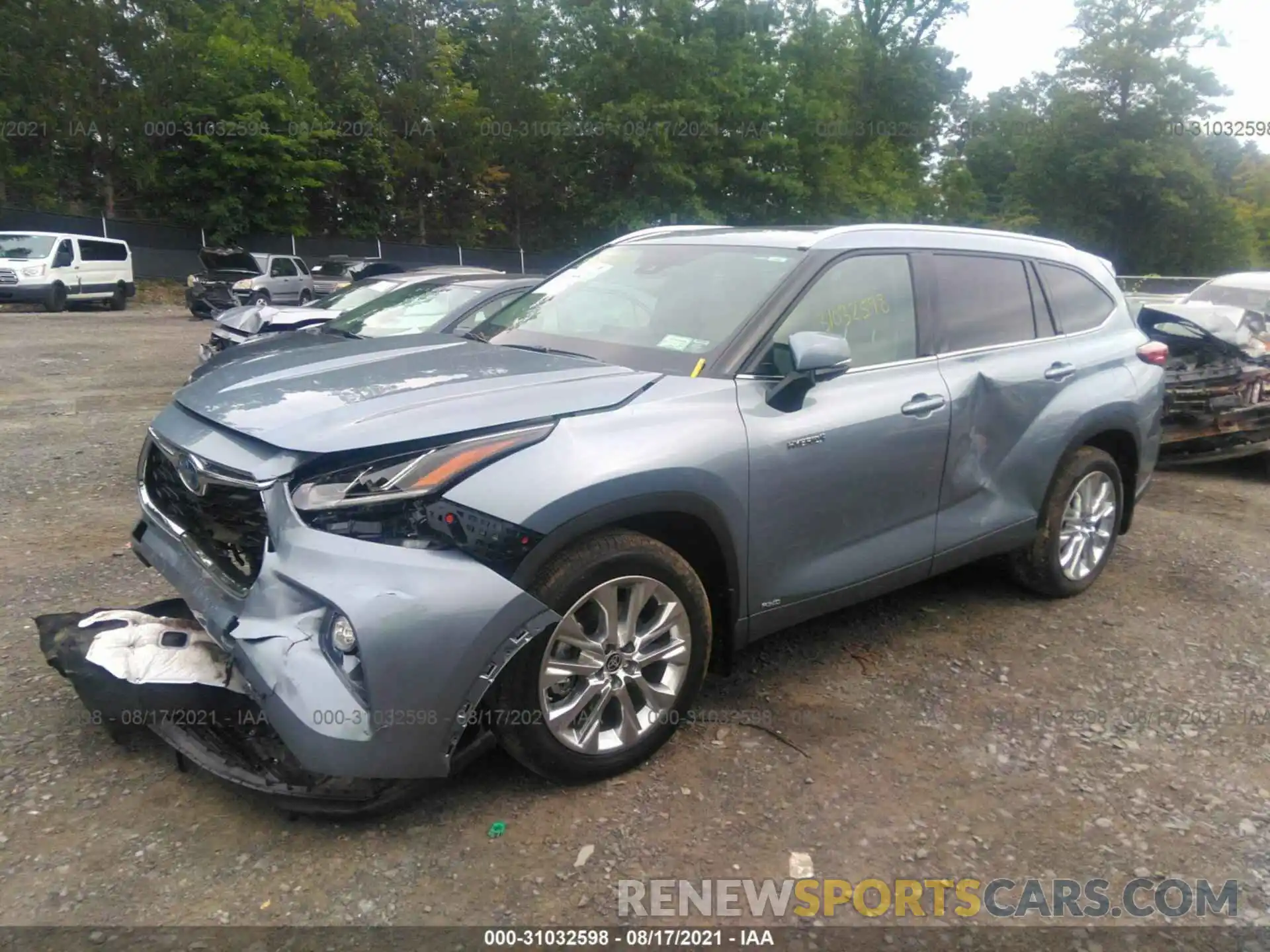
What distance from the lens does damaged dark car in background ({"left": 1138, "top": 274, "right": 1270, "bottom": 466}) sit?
7.48m

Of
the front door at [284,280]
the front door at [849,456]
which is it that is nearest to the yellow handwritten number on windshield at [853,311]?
the front door at [849,456]

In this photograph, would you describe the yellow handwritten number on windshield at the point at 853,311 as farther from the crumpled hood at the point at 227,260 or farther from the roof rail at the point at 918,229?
the crumpled hood at the point at 227,260

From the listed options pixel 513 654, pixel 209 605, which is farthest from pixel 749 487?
pixel 209 605

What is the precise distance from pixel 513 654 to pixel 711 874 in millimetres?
843

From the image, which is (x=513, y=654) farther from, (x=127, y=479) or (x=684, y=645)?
(x=127, y=479)

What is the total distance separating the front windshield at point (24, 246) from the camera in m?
21.0

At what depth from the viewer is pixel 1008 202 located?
50031 mm

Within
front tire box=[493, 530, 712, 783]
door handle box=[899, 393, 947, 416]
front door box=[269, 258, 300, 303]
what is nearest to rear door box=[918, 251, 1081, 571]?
door handle box=[899, 393, 947, 416]

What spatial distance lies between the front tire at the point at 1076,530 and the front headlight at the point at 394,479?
306 centimetres

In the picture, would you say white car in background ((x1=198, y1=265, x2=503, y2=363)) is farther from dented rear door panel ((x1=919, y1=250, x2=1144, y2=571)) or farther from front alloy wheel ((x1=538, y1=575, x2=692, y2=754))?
front alloy wheel ((x1=538, y1=575, x2=692, y2=754))

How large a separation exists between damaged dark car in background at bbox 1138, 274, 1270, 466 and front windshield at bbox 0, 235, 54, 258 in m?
22.3

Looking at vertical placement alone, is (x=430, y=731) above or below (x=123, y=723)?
above

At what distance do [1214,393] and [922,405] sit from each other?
16.3 feet

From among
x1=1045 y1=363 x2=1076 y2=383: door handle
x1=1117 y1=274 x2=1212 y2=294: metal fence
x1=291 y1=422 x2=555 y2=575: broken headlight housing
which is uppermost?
x1=1045 y1=363 x2=1076 y2=383: door handle
